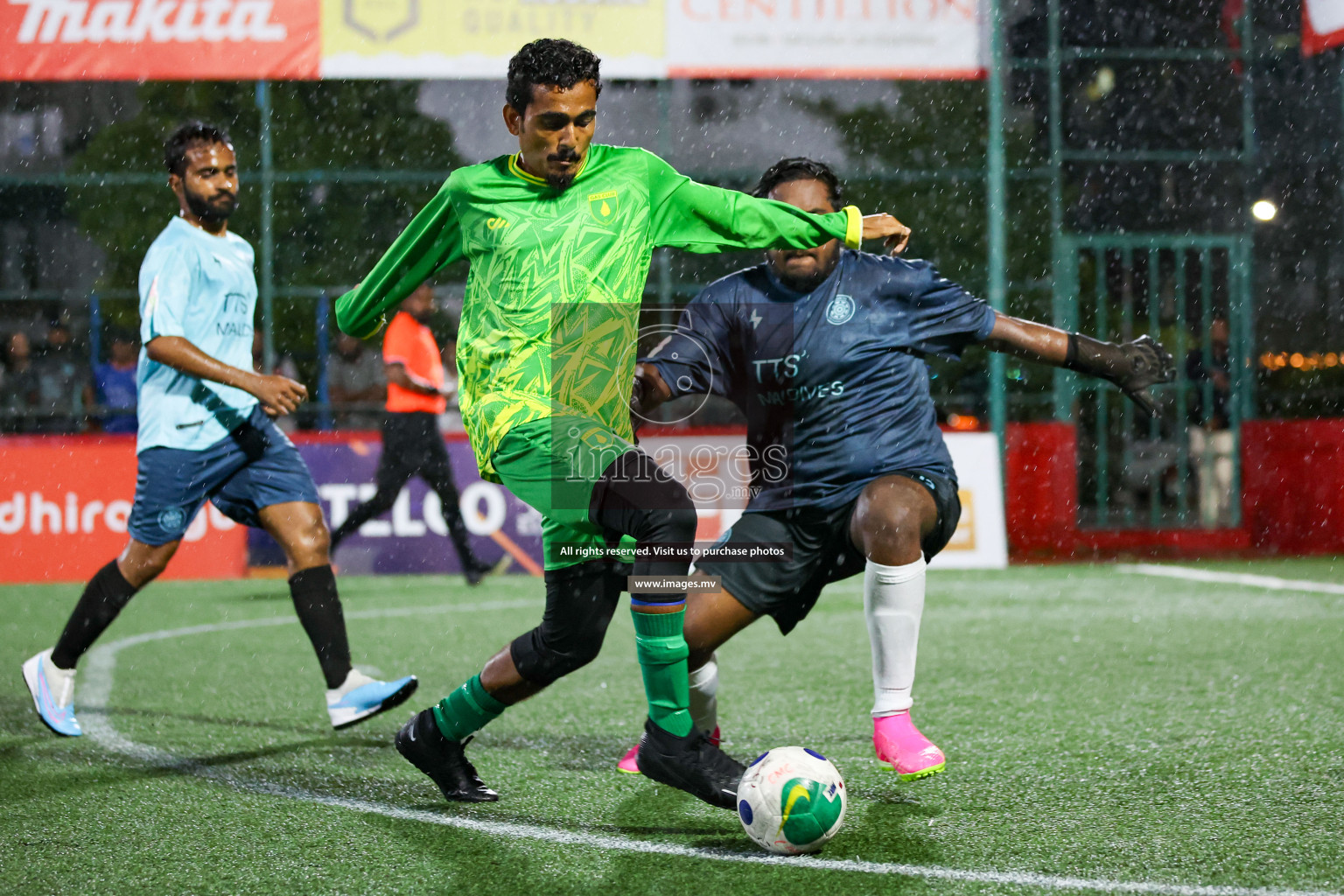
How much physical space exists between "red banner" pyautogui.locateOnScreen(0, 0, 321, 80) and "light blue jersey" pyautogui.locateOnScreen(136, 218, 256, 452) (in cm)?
625

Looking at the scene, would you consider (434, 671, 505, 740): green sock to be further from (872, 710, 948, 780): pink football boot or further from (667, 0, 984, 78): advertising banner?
(667, 0, 984, 78): advertising banner

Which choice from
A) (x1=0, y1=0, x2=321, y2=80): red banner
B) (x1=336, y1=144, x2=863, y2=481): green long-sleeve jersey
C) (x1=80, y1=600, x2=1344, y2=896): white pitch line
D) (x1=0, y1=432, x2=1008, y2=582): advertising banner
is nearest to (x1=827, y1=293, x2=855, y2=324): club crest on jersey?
(x1=336, y1=144, x2=863, y2=481): green long-sleeve jersey

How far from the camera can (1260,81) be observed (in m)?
14.6

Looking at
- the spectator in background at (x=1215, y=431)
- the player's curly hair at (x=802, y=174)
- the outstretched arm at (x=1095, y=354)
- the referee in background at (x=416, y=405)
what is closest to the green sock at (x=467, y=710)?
the player's curly hair at (x=802, y=174)

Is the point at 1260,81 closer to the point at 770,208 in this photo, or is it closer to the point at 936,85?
the point at 936,85

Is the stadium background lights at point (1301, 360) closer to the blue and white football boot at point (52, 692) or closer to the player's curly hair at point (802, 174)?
the player's curly hair at point (802, 174)

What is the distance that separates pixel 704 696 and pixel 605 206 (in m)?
1.40

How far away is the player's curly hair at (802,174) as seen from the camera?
3.73 m

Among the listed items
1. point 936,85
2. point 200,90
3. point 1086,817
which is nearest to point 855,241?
point 1086,817

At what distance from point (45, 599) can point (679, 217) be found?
665 cm

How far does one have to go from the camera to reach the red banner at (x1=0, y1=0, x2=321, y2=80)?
10258 mm

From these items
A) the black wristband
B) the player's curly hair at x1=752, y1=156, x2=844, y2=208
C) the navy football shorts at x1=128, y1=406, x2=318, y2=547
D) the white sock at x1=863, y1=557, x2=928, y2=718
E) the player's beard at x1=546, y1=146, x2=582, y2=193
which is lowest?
the white sock at x1=863, y1=557, x2=928, y2=718

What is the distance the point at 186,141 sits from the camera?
4520 mm

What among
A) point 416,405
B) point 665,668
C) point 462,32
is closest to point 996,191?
point 462,32
